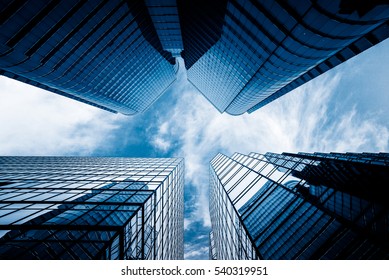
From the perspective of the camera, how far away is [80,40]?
118ft

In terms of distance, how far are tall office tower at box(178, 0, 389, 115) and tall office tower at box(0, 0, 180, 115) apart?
9.67 meters

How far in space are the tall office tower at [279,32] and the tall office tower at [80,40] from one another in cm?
967

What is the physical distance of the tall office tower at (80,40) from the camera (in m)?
26.3

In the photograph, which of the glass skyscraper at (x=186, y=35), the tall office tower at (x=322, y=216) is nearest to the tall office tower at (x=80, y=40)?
the glass skyscraper at (x=186, y=35)

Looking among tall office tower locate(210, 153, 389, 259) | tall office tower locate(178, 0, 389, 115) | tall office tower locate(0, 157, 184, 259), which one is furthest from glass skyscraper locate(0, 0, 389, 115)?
tall office tower locate(0, 157, 184, 259)

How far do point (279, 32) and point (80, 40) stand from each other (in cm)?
3426

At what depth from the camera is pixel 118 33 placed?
136ft

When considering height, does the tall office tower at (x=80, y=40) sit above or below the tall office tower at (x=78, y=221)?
above

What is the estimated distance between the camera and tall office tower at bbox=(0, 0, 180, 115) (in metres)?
26.3

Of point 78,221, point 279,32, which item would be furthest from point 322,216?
point 279,32

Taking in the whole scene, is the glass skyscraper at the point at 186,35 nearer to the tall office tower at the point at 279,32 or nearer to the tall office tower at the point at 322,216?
the tall office tower at the point at 279,32

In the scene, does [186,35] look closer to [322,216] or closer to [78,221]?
[78,221]

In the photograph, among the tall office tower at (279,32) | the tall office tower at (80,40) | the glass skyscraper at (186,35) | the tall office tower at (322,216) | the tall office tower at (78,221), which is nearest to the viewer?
the tall office tower at (322,216)
